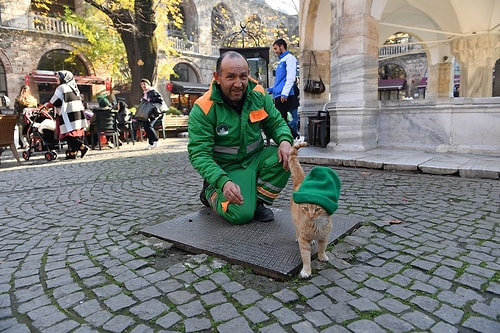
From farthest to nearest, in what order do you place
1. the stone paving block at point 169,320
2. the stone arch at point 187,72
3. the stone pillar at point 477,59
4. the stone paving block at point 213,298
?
the stone arch at point 187,72 < the stone pillar at point 477,59 < the stone paving block at point 213,298 < the stone paving block at point 169,320

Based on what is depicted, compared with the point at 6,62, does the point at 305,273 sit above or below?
below

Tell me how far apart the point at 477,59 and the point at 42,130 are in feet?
46.9

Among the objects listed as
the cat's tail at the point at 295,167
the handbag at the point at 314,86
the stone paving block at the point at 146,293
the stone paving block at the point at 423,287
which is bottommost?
the stone paving block at the point at 423,287

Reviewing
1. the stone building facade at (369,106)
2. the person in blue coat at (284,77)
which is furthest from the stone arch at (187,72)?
the person in blue coat at (284,77)

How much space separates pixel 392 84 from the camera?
32.0 m

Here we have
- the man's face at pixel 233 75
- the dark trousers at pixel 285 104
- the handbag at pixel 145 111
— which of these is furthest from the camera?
the handbag at pixel 145 111

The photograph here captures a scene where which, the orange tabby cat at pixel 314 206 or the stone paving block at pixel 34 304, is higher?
the orange tabby cat at pixel 314 206

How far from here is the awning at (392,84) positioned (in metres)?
31.4

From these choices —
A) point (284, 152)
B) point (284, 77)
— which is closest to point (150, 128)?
point (284, 77)

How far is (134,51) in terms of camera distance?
14.1m

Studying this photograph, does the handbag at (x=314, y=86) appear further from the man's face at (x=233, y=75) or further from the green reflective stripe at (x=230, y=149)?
the man's face at (x=233, y=75)

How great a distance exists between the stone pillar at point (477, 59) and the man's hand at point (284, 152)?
12560 mm

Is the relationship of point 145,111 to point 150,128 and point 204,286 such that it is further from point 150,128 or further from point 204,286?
point 204,286

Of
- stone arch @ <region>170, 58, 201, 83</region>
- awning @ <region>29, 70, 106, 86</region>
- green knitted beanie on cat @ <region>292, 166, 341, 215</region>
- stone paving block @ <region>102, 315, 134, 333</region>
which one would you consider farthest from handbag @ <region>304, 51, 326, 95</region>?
stone arch @ <region>170, 58, 201, 83</region>
